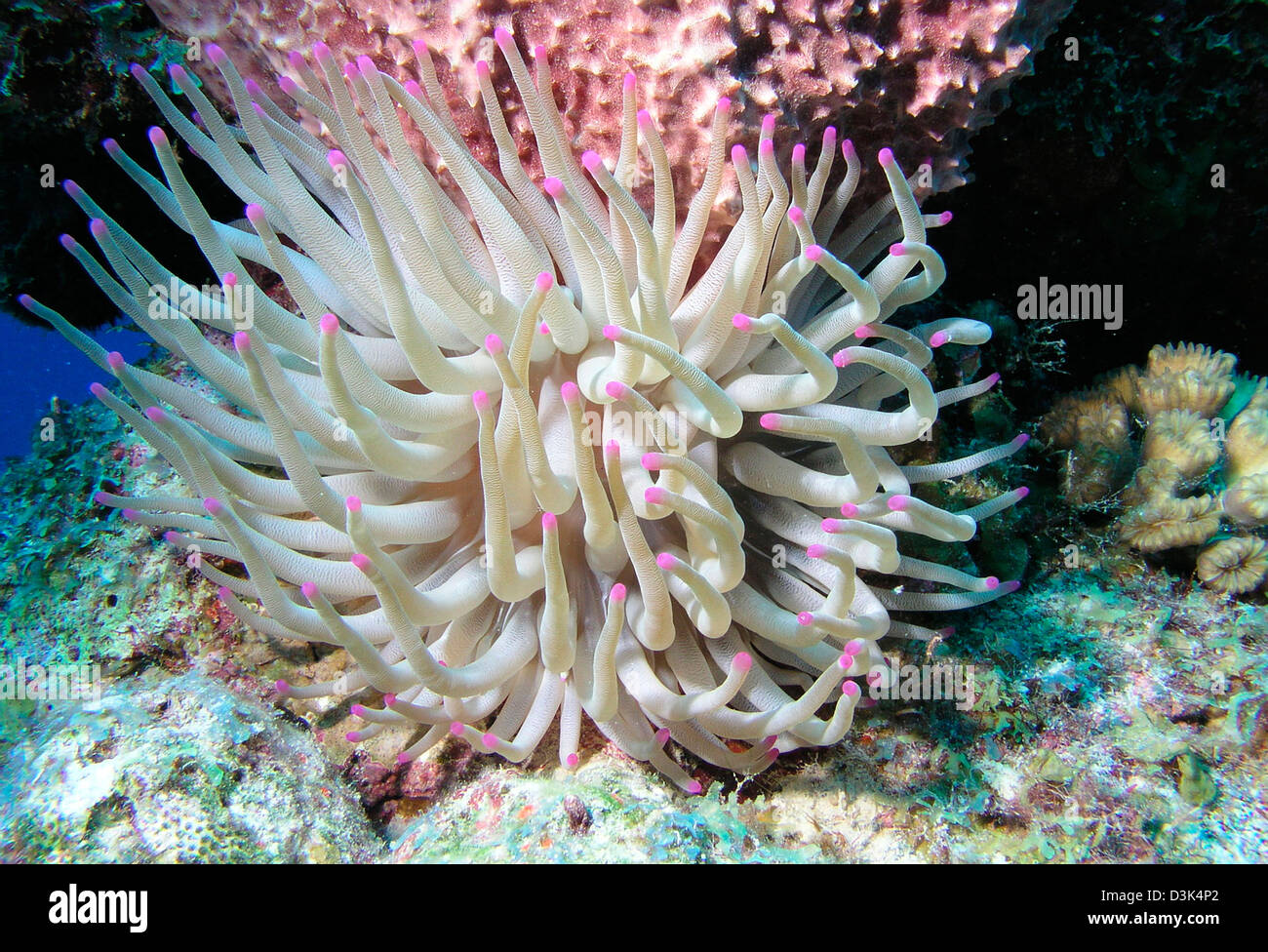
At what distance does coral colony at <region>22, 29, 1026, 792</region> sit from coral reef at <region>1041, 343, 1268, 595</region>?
44.3 inches

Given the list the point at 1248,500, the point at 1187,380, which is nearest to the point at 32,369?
the point at 1187,380

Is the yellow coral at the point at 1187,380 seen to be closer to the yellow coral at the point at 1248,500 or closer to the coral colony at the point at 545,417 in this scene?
the yellow coral at the point at 1248,500

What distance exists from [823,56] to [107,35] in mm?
3255

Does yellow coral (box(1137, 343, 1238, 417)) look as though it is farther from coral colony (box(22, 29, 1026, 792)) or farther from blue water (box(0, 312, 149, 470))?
blue water (box(0, 312, 149, 470))

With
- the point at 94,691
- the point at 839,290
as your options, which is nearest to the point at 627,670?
the point at 839,290

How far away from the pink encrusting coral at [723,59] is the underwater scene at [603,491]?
0.05 feet

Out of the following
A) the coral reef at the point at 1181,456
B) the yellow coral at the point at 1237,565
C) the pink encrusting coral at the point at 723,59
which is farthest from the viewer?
the coral reef at the point at 1181,456

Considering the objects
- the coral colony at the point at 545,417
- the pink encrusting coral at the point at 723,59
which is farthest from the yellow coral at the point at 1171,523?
the pink encrusting coral at the point at 723,59

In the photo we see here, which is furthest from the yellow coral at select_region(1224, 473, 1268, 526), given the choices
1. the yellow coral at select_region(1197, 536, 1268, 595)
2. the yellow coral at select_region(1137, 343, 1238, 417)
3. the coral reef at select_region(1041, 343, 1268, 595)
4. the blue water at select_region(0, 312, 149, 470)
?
the blue water at select_region(0, 312, 149, 470)

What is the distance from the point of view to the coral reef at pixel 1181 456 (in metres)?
3.10

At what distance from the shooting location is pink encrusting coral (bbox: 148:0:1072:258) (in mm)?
2215

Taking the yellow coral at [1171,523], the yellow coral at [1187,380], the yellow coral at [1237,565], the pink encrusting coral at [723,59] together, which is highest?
the pink encrusting coral at [723,59]

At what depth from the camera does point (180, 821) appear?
2078 millimetres

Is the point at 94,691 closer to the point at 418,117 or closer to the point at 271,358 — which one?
the point at 271,358
